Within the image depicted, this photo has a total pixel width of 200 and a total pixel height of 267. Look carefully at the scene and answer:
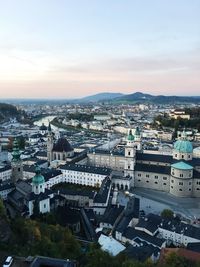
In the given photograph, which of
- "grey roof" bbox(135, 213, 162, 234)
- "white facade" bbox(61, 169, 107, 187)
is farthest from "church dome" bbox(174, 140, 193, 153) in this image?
"grey roof" bbox(135, 213, 162, 234)

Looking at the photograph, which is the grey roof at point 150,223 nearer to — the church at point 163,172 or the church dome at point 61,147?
the church at point 163,172

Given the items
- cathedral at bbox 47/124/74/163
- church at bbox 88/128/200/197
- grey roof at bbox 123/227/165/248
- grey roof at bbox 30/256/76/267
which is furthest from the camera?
cathedral at bbox 47/124/74/163

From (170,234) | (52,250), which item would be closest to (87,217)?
(170,234)

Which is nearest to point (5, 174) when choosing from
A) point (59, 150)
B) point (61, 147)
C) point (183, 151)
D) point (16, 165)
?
point (16, 165)

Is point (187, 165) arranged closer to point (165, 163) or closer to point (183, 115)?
point (165, 163)

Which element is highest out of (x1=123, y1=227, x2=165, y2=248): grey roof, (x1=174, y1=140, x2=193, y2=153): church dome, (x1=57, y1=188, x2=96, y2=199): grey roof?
(x1=174, y1=140, x2=193, y2=153): church dome

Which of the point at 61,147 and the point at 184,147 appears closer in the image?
the point at 184,147

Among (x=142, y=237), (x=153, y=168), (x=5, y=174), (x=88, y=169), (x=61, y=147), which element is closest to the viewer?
(x=142, y=237)

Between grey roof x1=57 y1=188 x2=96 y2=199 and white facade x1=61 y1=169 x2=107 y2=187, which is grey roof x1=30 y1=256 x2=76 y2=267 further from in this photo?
white facade x1=61 y1=169 x2=107 y2=187

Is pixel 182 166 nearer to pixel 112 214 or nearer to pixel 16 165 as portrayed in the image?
pixel 112 214
